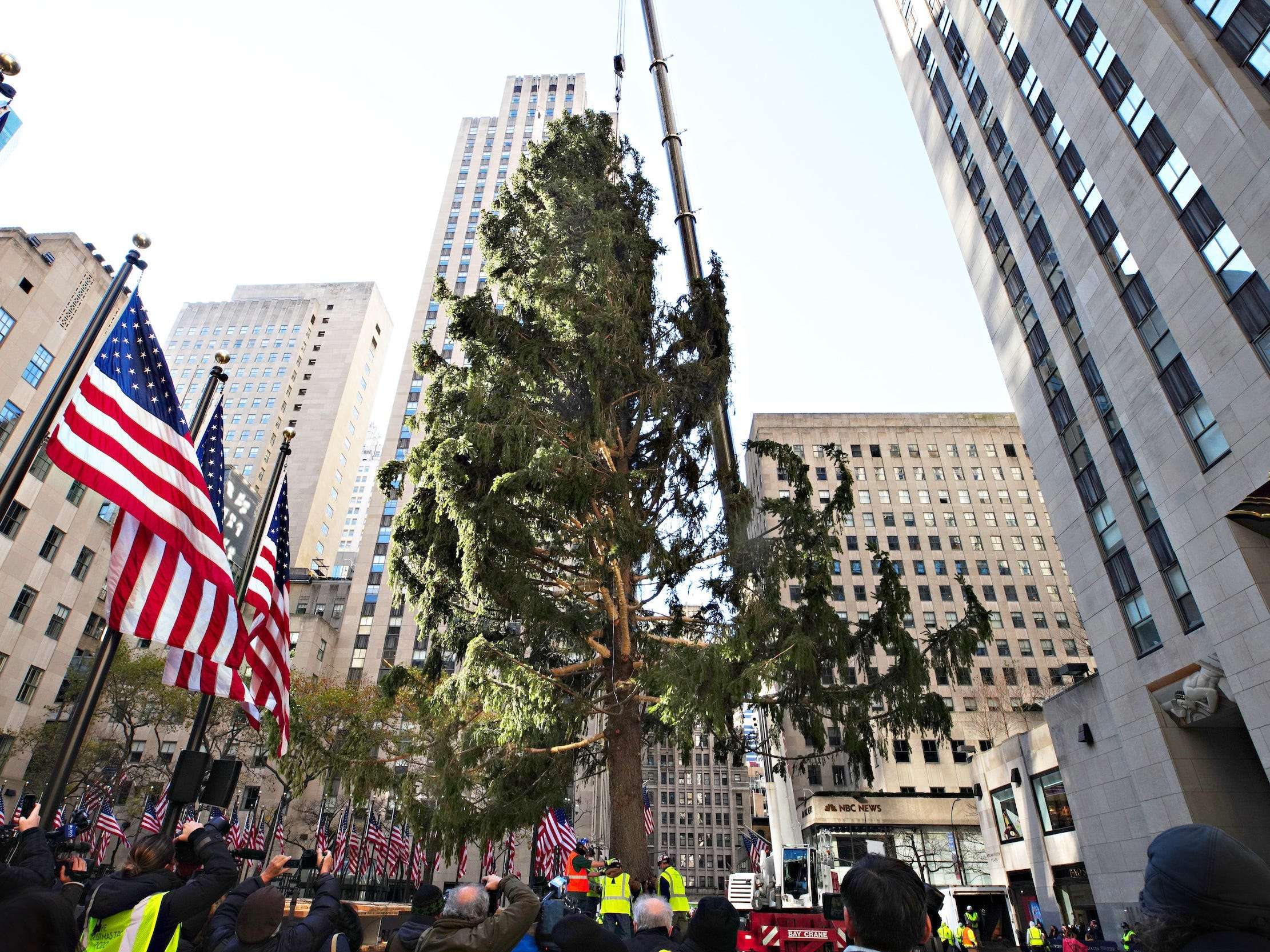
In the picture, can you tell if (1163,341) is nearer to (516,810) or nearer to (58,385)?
(516,810)

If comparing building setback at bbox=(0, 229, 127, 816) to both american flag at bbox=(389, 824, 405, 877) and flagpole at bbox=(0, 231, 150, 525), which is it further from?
flagpole at bbox=(0, 231, 150, 525)

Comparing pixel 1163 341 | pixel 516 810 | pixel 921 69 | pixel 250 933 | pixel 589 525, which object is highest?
pixel 921 69

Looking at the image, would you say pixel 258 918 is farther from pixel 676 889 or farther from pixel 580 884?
pixel 676 889

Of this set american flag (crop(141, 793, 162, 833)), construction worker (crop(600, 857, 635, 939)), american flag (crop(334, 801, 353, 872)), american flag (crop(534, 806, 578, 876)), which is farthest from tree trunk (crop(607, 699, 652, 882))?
american flag (crop(141, 793, 162, 833))

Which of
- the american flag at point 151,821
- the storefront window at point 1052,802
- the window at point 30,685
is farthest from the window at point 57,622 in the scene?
the storefront window at point 1052,802

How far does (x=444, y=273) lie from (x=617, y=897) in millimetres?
83382

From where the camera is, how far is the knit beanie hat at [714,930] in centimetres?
410

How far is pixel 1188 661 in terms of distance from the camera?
69.6 ft

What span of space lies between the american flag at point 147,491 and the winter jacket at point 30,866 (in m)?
3.05

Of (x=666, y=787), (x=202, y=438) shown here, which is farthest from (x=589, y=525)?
(x=666, y=787)

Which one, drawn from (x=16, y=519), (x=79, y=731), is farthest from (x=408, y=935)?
(x=16, y=519)

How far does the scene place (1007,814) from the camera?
36500 millimetres

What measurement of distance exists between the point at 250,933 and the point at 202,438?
7373 mm

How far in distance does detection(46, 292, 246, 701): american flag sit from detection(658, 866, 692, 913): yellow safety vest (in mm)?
7315
